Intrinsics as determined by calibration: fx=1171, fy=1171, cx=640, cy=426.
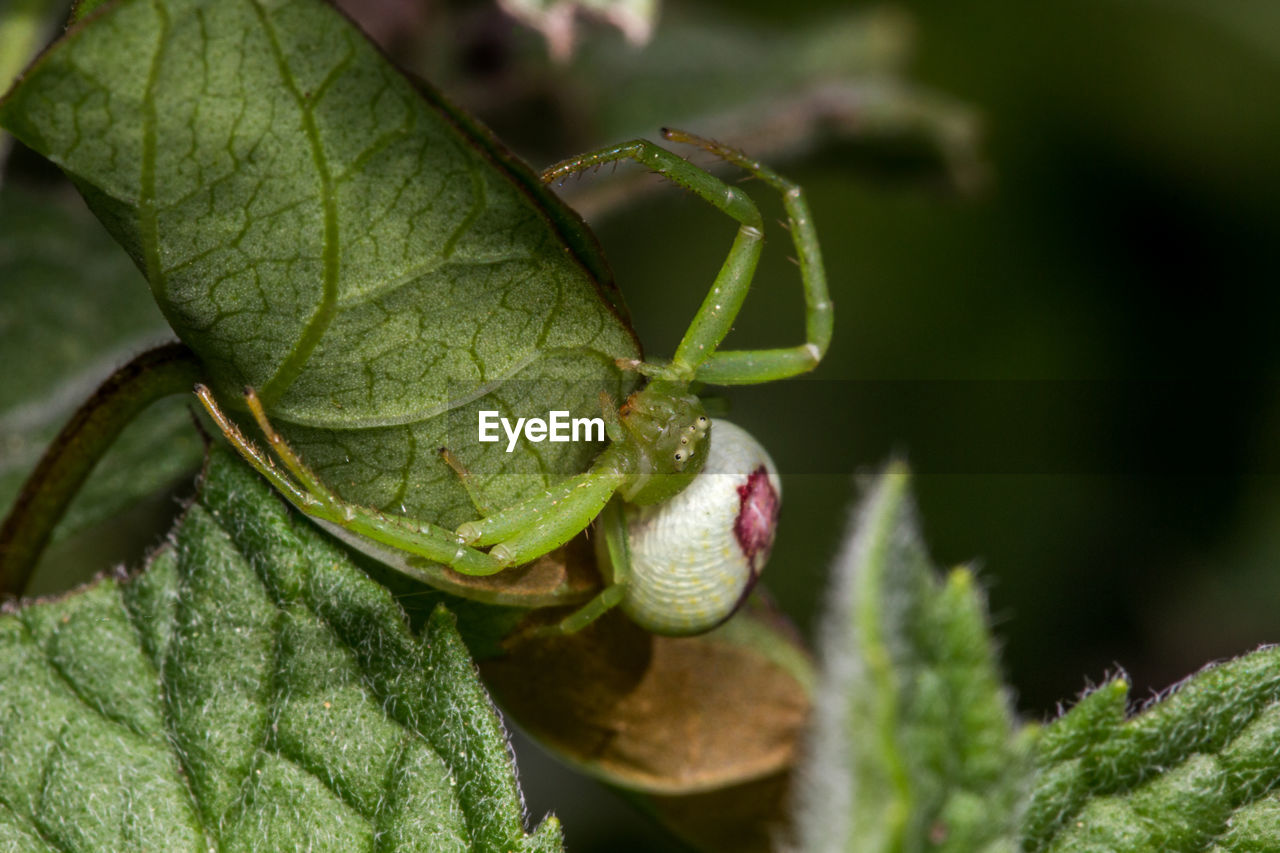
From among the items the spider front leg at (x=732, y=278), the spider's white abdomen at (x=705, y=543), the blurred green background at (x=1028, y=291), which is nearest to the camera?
the spider's white abdomen at (x=705, y=543)

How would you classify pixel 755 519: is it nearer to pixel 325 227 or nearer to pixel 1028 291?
pixel 325 227

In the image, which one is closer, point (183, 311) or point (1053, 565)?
point (183, 311)

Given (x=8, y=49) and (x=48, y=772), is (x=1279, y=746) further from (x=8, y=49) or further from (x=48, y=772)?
(x=8, y=49)

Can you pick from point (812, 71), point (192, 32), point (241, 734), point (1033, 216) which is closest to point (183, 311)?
point (192, 32)

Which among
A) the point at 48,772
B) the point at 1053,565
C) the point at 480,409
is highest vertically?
the point at 1053,565

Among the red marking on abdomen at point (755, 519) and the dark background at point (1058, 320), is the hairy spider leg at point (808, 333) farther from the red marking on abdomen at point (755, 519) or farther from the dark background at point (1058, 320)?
the dark background at point (1058, 320)

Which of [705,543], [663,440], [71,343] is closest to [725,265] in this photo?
[663,440]

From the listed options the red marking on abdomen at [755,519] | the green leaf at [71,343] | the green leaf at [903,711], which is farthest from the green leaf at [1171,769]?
the green leaf at [71,343]
